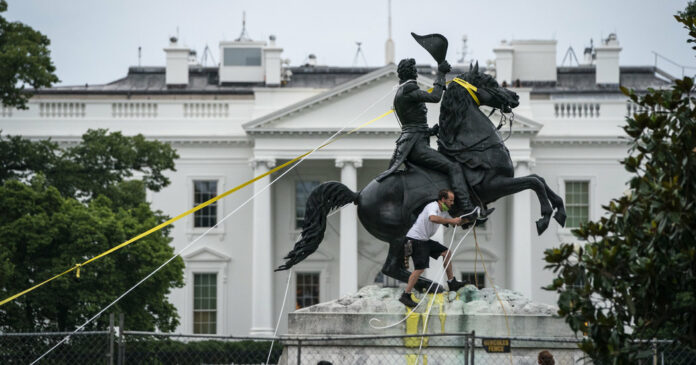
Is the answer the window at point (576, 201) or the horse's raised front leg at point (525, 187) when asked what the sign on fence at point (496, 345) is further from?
the window at point (576, 201)

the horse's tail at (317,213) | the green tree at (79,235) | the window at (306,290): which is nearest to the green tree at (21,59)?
the green tree at (79,235)

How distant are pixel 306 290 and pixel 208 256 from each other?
4.79 m

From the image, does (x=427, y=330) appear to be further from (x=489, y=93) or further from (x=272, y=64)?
(x=272, y=64)

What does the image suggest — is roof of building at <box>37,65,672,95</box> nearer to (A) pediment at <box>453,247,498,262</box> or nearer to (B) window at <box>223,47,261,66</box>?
(B) window at <box>223,47,261,66</box>

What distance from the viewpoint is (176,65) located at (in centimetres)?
5853

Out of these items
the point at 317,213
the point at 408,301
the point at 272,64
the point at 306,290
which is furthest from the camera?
the point at 272,64

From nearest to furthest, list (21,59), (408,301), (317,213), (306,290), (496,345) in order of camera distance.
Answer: (496,345) → (408,301) → (317,213) → (21,59) → (306,290)

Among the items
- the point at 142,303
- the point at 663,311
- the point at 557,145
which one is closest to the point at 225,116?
the point at 557,145

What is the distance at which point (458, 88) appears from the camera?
12289 millimetres

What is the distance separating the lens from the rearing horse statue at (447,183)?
39.8ft

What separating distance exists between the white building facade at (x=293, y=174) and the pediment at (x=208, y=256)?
5 cm

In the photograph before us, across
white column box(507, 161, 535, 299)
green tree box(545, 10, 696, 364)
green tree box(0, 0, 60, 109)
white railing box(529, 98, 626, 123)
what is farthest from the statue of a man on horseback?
white railing box(529, 98, 626, 123)

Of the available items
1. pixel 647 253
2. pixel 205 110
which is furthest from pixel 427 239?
pixel 205 110

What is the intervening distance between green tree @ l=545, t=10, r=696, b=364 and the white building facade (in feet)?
136
